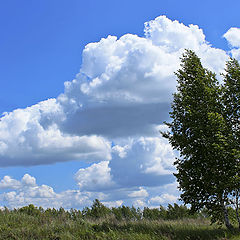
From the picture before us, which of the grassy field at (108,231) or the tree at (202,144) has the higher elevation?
the tree at (202,144)

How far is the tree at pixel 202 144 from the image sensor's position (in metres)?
18.7

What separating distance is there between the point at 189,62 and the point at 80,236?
14.9 m

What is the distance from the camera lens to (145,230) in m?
20.2

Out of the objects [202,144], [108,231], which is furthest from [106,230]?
[202,144]

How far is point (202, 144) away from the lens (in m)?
19.7

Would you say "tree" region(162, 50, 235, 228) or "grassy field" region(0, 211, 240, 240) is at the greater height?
"tree" region(162, 50, 235, 228)

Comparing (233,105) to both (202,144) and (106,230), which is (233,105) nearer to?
(202,144)

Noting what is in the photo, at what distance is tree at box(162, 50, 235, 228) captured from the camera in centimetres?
1872

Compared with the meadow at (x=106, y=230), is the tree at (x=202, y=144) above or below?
above

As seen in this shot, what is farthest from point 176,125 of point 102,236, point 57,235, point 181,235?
point 57,235

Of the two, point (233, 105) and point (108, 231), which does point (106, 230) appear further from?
point (233, 105)

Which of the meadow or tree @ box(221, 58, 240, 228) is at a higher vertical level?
tree @ box(221, 58, 240, 228)

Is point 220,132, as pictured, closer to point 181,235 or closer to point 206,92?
point 206,92

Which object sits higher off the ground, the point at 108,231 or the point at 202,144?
the point at 202,144
